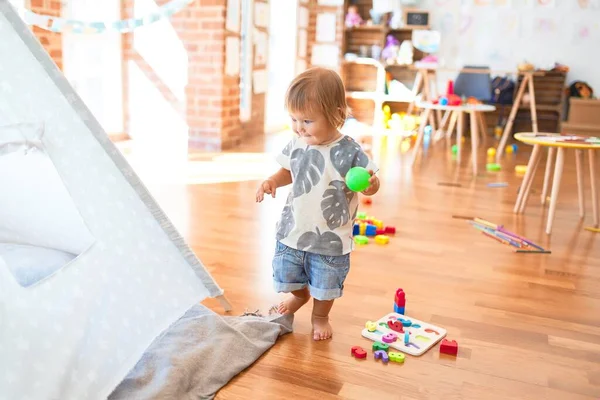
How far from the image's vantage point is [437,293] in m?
1.89

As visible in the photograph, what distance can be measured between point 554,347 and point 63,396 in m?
1.18

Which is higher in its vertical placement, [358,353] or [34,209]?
[34,209]

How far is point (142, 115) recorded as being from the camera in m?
4.40

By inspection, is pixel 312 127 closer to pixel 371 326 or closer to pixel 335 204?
pixel 335 204

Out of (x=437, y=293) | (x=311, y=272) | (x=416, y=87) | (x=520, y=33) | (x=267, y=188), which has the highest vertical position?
(x=520, y=33)

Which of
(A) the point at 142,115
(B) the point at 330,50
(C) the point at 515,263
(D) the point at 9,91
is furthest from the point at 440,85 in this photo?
(D) the point at 9,91

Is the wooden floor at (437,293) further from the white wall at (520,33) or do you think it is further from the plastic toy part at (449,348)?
the white wall at (520,33)

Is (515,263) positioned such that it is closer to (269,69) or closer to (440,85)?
(269,69)

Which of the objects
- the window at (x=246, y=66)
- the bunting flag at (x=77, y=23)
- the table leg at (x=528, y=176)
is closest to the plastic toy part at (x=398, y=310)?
the table leg at (x=528, y=176)

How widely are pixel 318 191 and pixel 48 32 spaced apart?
2.26 m

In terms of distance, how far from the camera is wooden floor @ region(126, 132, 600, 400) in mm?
1354

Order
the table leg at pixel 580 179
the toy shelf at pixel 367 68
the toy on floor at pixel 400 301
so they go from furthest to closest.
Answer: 1. the toy shelf at pixel 367 68
2. the table leg at pixel 580 179
3. the toy on floor at pixel 400 301

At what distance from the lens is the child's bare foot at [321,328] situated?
1542 mm

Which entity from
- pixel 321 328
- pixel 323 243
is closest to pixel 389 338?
pixel 321 328
